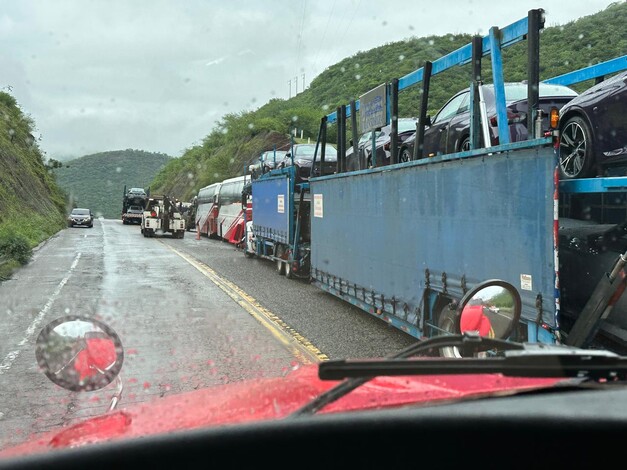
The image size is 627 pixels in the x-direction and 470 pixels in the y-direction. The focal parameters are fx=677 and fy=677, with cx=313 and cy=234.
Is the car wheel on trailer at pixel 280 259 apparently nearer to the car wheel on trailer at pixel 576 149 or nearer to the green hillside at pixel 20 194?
the green hillside at pixel 20 194

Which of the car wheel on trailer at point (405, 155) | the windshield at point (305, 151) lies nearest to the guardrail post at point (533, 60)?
the car wheel on trailer at point (405, 155)

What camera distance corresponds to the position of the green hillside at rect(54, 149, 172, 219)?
302ft

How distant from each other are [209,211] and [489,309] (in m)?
33.7

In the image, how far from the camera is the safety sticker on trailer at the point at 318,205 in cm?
1225

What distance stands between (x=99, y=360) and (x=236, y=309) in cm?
812

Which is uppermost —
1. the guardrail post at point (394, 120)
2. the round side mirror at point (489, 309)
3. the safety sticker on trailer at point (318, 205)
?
the guardrail post at point (394, 120)

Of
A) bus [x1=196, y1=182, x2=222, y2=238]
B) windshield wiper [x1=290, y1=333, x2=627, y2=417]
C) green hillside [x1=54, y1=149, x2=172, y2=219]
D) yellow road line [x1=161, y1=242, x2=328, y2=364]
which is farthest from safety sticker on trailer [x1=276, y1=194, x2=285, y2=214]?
green hillside [x1=54, y1=149, x2=172, y2=219]

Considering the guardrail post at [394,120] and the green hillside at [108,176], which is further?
the green hillside at [108,176]

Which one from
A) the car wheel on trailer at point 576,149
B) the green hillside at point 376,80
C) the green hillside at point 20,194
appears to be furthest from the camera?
the green hillside at point 20,194

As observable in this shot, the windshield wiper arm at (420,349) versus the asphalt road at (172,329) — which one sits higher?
the windshield wiper arm at (420,349)

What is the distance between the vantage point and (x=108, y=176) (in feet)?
339

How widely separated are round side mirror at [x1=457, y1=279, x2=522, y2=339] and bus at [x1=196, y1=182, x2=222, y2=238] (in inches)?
1227

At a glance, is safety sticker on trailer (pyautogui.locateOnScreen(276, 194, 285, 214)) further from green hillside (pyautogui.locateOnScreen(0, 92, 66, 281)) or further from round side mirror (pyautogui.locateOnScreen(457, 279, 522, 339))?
round side mirror (pyautogui.locateOnScreen(457, 279, 522, 339))

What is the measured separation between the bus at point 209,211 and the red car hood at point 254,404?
31847mm
